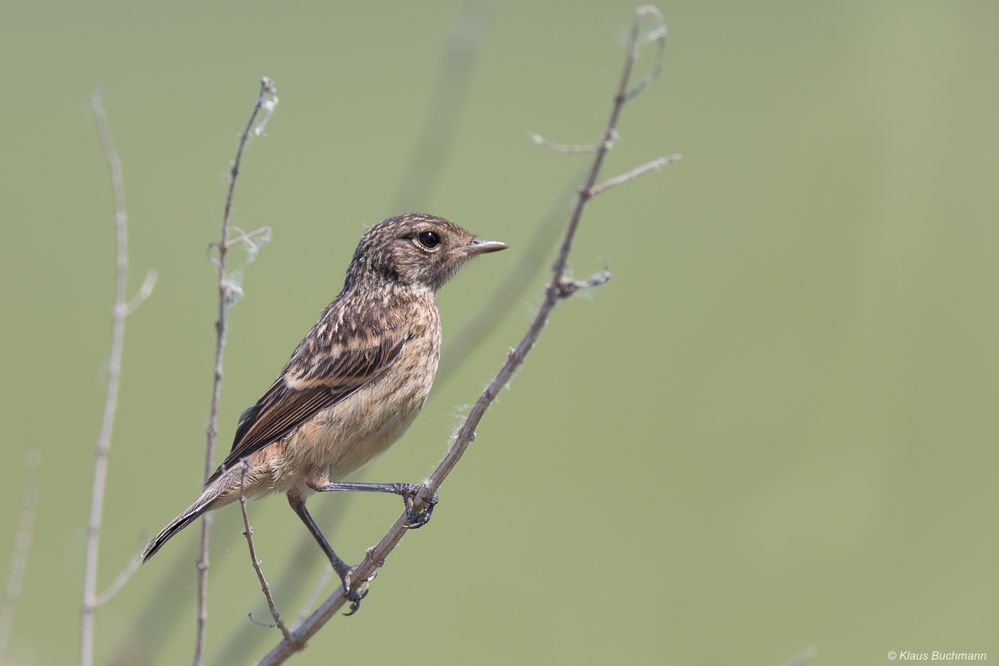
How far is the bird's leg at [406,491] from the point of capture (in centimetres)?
342

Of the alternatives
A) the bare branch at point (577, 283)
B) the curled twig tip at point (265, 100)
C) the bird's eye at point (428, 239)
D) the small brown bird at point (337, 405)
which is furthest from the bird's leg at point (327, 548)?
the bare branch at point (577, 283)

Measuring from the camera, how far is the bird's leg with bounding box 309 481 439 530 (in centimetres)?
342

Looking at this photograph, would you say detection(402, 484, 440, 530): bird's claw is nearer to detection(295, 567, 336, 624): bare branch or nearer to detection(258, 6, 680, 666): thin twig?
detection(258, 6, 680, 666): thin twig

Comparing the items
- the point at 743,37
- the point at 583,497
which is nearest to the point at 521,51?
the point at 743,37

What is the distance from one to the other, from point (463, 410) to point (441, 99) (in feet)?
3.04

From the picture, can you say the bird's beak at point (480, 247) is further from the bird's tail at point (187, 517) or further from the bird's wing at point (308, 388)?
the bird's tail at point (187, 517)

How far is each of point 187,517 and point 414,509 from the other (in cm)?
92

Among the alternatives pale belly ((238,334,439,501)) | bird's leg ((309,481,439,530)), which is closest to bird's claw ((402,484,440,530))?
bird's leg ((309,481,439,530))

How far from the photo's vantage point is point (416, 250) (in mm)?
4945

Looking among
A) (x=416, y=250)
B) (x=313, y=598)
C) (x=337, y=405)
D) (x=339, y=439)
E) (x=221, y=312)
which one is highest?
(x=416, y=250)

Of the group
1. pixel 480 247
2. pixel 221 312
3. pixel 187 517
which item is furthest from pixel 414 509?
pixel 480 247

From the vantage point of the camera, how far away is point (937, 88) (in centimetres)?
1321

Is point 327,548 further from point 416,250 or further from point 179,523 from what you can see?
point 416,250

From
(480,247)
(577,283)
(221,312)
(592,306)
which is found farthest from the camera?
(592,306)
